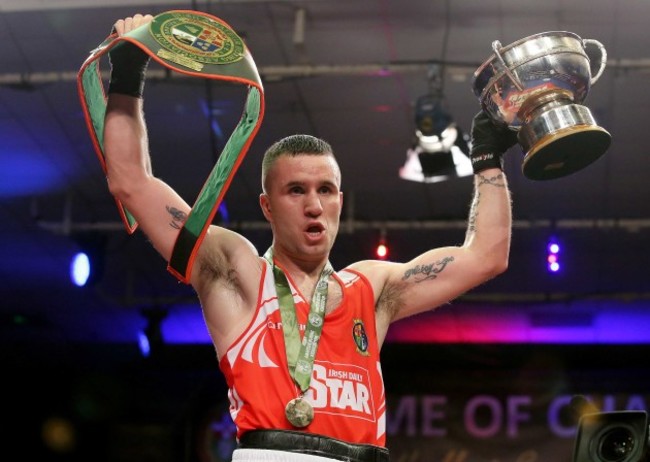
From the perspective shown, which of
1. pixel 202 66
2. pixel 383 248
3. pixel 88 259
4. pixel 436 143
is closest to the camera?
pixel 202 66

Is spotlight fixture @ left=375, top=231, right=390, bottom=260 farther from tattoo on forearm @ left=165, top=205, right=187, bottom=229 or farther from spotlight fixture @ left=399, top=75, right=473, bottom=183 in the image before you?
tattoo on forearm @ left=165, top=205, right=187, bottom=229

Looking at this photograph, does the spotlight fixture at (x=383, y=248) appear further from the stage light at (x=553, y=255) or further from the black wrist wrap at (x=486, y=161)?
Result: the black wrist wrap at (x=486, y=161)

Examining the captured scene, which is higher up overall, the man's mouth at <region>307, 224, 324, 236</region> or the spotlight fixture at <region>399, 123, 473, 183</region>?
the spotlight fixture at <region>399, 123, 473, 183</region>

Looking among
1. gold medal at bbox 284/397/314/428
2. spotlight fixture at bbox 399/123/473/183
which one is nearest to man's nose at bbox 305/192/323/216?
gold medal at bbox 284/397/314/428

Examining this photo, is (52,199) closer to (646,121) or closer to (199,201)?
(646,121)

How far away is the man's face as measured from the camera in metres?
2.69

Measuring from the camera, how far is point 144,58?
2.46 metres

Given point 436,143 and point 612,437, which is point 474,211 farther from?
A: point 436,143

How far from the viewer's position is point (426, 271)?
9.37ft

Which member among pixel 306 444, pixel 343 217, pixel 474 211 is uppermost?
pixel 343 217

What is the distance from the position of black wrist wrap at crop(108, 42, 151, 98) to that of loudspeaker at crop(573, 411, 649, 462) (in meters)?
3.16

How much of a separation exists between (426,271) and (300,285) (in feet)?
1.32

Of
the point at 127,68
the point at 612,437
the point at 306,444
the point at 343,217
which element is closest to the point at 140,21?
the point at 127,68

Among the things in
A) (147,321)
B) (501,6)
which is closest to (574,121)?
(501,6)
